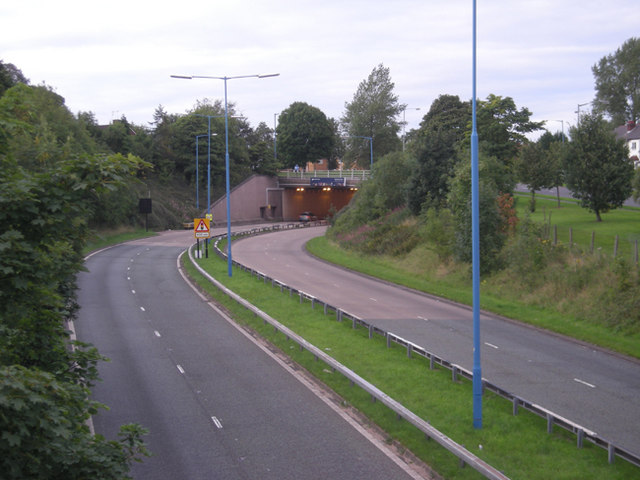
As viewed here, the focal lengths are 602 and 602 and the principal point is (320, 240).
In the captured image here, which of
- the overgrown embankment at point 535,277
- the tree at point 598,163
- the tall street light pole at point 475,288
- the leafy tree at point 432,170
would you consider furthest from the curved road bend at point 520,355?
the tree at point 598,163

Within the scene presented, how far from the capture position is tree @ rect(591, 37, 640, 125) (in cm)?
7738

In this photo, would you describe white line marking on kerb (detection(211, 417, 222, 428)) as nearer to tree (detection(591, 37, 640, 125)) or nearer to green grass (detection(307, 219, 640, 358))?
green grass (detection(307, 219, 640, 358))

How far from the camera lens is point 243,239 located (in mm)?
59469

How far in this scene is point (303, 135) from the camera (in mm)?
93438

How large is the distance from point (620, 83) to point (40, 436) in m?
88.2

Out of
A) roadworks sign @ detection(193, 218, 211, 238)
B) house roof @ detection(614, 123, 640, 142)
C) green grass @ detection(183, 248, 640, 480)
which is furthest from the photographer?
house roof @ detection(614, 123, 640, 142)

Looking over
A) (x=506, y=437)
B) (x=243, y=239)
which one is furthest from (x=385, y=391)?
(x=243, y=239)

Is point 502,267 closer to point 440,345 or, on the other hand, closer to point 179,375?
point 440,345

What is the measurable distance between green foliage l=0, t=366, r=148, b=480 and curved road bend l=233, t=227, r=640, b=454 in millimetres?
9404

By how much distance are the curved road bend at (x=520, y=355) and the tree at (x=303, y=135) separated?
206 feet

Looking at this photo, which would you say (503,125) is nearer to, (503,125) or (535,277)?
(503,125)

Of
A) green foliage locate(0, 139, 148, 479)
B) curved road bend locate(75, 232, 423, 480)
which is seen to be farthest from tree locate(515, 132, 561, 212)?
green foliage locate(0, 139, 148, 479)

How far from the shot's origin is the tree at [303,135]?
92562mm

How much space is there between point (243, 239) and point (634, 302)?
43337mm
